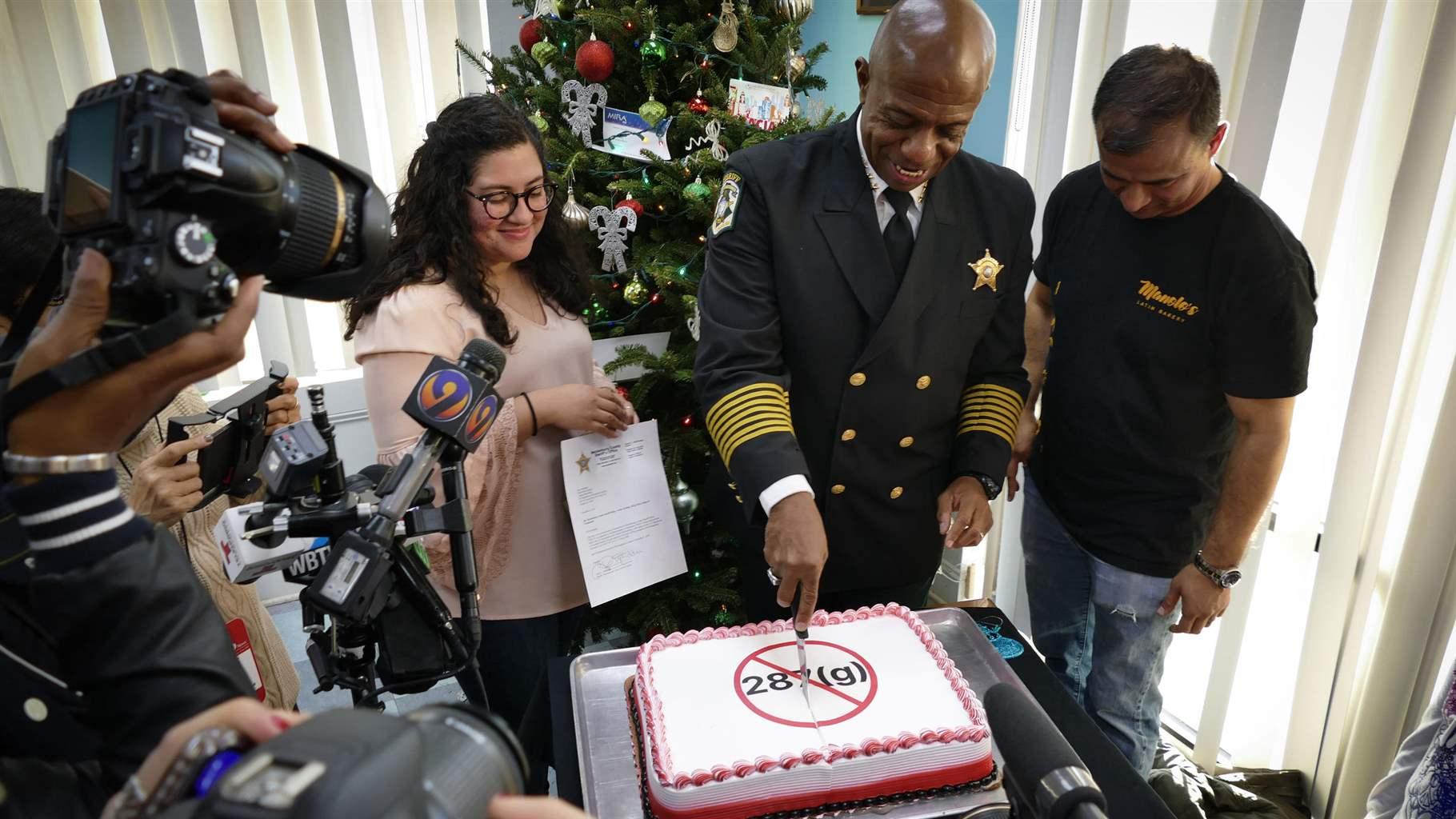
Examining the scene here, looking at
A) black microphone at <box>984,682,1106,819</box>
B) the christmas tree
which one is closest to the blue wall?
the christmas tree

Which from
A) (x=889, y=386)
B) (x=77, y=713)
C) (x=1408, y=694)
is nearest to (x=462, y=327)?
(x=889, y=386)

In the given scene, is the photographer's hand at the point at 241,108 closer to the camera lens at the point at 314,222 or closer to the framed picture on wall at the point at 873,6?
the camera lens at the point at 314,222

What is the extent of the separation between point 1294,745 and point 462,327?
2.51 m

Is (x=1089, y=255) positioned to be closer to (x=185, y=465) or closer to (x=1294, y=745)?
(x=1294, y=745)

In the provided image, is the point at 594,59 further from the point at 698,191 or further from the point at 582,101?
the point at 698,191

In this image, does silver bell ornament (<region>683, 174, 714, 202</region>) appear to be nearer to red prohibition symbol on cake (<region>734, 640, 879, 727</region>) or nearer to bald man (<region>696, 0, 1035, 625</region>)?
bald man (<region>696, 0, 1035, 625</region>)

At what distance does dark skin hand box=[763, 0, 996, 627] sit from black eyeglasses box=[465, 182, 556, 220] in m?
0.72

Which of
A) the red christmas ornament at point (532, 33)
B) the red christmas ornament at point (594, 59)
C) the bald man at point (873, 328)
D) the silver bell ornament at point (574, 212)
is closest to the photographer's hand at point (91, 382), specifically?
the bald man at point (873, 328)

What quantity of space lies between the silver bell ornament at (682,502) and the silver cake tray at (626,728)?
96 centimetres

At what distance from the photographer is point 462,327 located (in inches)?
63.1

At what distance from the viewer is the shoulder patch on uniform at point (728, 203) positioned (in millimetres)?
1543

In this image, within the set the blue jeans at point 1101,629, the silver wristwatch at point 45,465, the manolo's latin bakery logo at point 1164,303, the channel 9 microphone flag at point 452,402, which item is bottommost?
the blue jeans at point 1101,629

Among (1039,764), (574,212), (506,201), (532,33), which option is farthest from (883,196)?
(532,33)

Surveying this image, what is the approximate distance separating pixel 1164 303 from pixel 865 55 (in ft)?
6.39
